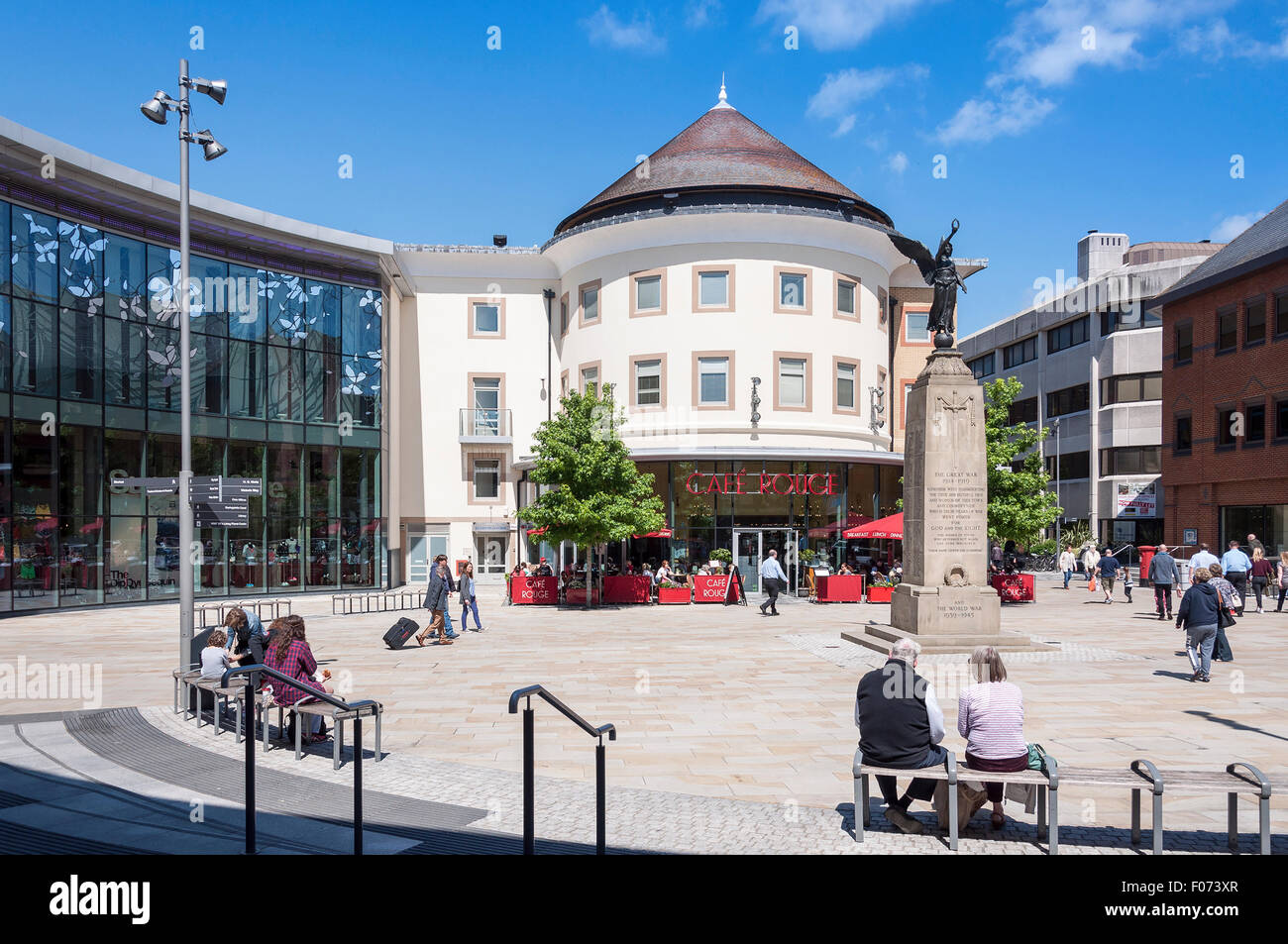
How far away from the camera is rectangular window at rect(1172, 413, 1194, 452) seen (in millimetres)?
40125

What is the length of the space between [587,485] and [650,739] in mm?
18157

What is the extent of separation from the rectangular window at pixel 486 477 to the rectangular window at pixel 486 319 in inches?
223

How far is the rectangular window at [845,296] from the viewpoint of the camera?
115 ft

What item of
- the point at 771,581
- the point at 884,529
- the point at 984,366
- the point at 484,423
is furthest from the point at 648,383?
the point at 984,366

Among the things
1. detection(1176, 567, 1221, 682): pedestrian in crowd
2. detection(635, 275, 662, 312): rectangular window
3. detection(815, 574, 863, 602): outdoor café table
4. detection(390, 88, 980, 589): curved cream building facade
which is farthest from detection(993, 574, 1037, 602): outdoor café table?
detection(1176, 567, 1221, 682): pedestrian in crowd

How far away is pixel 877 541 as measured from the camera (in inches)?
1382

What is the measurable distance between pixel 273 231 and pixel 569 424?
1295 centimetres

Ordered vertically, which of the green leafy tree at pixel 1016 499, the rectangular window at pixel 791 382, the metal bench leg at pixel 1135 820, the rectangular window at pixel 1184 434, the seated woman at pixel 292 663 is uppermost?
the rectangular window at pixel 791 382

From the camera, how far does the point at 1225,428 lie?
3822 cm

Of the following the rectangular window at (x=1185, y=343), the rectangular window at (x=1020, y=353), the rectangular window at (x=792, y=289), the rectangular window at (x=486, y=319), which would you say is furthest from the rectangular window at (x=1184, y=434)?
the rectangular window at (x=486, y=319)

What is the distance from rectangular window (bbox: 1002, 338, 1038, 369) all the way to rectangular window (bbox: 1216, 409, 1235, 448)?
83.0ft

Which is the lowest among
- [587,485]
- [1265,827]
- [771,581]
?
[771,581]

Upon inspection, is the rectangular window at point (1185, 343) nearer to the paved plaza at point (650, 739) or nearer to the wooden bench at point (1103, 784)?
the paved plaza at point (650, 739)

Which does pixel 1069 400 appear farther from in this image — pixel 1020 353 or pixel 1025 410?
pixel 1020 353
